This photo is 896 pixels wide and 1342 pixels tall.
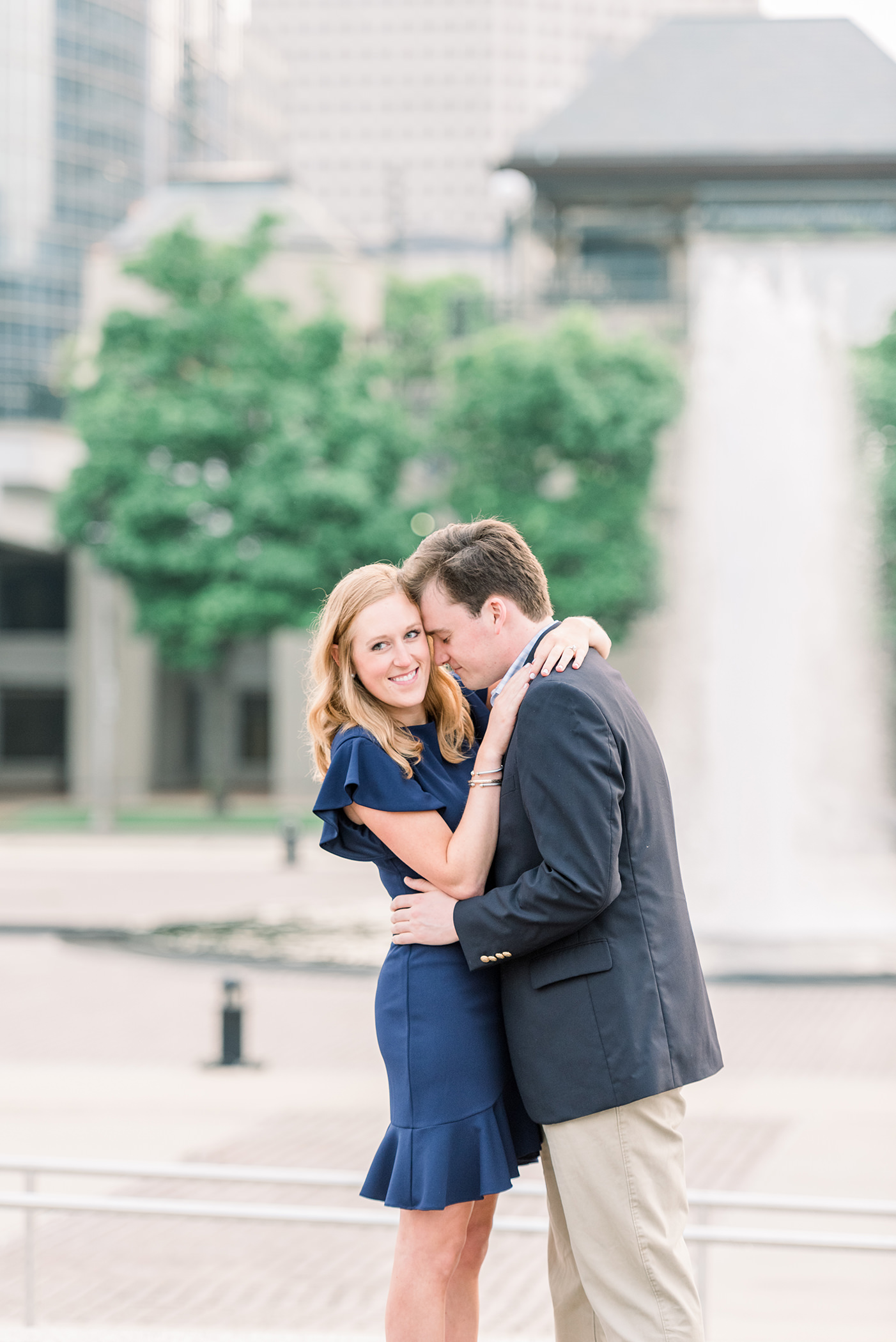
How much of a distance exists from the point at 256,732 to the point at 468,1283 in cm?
4652

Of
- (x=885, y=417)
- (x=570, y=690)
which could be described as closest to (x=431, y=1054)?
(x=570, y=690)

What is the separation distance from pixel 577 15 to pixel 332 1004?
13733 centimetres

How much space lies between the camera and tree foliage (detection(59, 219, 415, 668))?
3155 centimetres

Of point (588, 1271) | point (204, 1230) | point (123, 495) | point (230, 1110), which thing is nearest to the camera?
point (588, 1271)

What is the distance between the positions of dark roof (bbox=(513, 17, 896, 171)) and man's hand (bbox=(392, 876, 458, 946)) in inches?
1695

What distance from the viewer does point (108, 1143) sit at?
7.89m

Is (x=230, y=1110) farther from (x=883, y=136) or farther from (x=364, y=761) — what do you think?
(x=883, y=136)

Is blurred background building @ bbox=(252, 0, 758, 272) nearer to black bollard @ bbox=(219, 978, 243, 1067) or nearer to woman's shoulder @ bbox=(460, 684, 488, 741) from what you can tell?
black bollard @ bbox=(219, 978, 243, 1067)

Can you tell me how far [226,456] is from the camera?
32.9 m

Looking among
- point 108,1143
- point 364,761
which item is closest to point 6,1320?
point 108,1143

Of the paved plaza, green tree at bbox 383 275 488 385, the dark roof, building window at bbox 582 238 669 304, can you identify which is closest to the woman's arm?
the paved plaza

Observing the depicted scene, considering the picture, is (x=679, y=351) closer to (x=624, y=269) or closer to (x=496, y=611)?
(x=624, y=269)

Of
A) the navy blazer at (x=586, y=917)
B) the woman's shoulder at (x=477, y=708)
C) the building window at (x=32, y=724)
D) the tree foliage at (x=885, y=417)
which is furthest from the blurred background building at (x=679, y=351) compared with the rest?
the navy blazer at (x=586, y=917)

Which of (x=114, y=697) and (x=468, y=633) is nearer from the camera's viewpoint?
(x=468, y=633)
